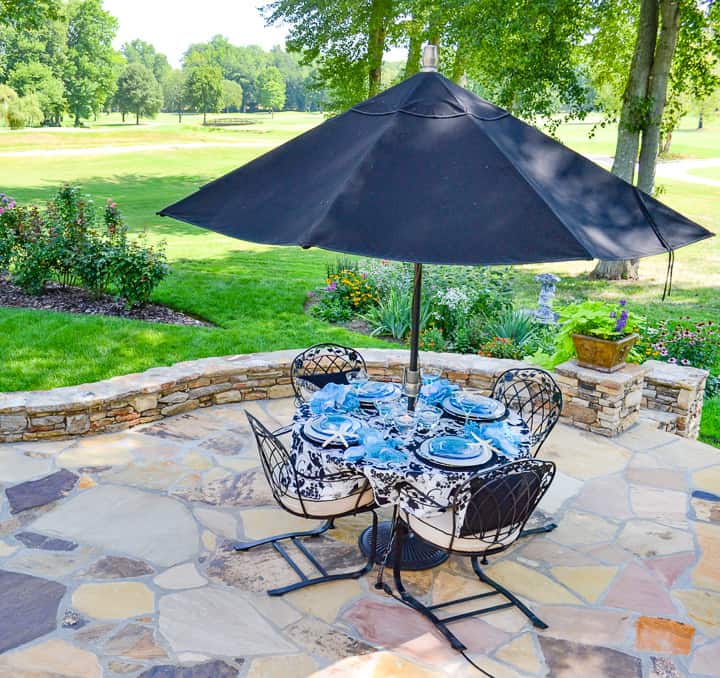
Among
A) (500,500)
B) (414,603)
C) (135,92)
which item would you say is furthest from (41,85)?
(500,500)

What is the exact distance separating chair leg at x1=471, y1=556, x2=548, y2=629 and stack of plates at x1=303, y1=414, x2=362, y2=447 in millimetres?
980

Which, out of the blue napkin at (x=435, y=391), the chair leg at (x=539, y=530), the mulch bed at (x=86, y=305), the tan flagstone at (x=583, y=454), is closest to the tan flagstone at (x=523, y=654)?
the chair leg at (x=539, y=530)

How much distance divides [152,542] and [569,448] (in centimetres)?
362

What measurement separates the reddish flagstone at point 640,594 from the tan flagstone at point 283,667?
1.78 meters

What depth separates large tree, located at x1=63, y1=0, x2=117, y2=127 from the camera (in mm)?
62625

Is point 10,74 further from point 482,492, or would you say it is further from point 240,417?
point 482,492

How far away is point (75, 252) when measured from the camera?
9.24 m

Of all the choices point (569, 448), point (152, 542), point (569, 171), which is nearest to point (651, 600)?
point (569, 448)

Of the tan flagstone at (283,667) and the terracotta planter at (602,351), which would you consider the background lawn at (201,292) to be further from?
the tan flagstone at (283,667)

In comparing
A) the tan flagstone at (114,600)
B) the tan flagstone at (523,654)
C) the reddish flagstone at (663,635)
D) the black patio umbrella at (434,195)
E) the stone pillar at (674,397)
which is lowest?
the tan flagstone at (114,600)

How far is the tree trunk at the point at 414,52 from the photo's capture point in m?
17.5

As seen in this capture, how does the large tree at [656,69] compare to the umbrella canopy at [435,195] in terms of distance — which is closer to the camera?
the umbrella canopy at [435,195]

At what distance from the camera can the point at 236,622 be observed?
3566mm

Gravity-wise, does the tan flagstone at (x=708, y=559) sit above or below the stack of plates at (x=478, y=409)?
below
